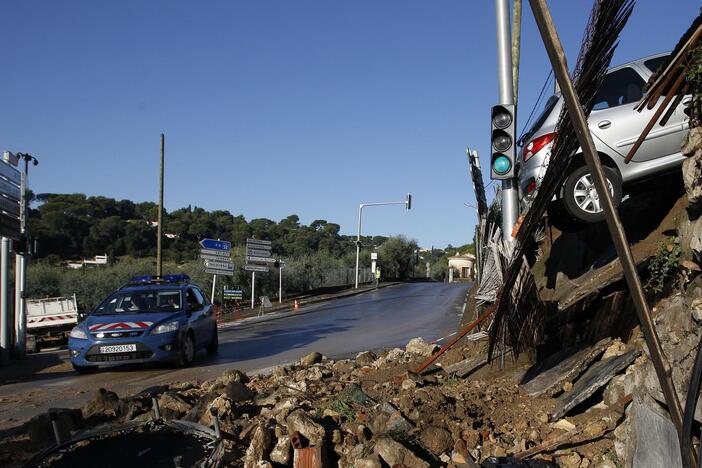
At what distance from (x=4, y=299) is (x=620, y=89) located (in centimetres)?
1240

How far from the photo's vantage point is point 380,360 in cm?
952

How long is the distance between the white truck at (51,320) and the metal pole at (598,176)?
20313mm

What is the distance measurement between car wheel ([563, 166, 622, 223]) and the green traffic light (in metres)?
0.73

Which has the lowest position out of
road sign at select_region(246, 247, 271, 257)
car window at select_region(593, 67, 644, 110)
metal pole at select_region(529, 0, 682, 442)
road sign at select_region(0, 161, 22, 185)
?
road sign at select_region(246, 247, 271, 257)

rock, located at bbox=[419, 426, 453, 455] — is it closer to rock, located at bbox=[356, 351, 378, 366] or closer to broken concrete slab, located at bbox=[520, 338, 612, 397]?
broken concrete slab, located at bbox=[520, 338, 612, 397]

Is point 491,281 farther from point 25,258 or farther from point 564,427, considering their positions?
point 25,258

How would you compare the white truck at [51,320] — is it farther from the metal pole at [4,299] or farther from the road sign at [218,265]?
the metal pole at [4,299]

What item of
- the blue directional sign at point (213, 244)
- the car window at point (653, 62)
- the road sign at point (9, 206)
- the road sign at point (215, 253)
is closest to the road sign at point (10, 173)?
the road sign at point (9, 206)

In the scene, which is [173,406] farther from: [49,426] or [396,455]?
[396,455]

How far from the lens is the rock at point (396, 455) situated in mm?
4637

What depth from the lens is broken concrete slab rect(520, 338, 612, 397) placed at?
5.73m

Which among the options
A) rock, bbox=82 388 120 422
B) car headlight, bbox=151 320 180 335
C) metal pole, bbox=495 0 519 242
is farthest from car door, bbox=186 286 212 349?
metal pole, bbox=495 0 519 242

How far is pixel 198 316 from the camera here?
1315cm

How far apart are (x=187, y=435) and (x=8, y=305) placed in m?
11.6
